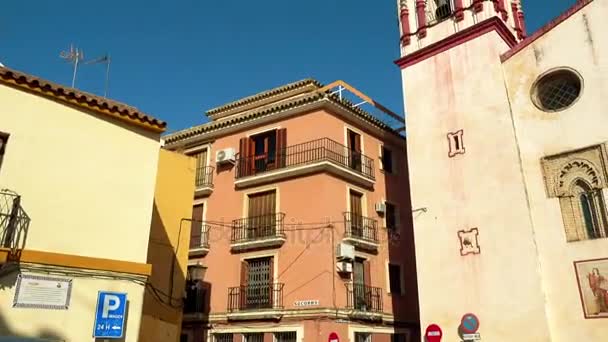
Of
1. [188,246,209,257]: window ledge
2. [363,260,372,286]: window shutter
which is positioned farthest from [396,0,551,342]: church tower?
[188,246,209,257]: window ledge

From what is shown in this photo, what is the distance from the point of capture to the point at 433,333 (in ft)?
45.7

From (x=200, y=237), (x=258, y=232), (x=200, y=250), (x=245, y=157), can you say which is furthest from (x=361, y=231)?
(x=200, y=237)

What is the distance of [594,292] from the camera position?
42.2ft

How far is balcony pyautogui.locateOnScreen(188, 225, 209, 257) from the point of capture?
20641 mm

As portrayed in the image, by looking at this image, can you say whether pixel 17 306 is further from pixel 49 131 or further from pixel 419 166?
pixel 419 166

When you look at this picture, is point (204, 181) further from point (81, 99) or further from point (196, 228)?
point (81, 99)

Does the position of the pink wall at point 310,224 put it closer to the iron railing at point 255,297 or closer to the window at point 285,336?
the iron railing at point 255,297

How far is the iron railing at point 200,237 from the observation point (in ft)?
68.2

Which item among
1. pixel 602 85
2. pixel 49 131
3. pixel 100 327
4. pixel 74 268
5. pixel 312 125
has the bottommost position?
pixel 100 327

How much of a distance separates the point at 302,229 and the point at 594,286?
9.43m

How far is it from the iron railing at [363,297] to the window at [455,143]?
19.4 feet

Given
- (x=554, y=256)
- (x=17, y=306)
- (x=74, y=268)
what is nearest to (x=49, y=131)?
(x=74, y=268)

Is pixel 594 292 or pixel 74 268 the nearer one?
pixel 74 268

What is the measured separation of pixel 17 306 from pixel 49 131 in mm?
3125
